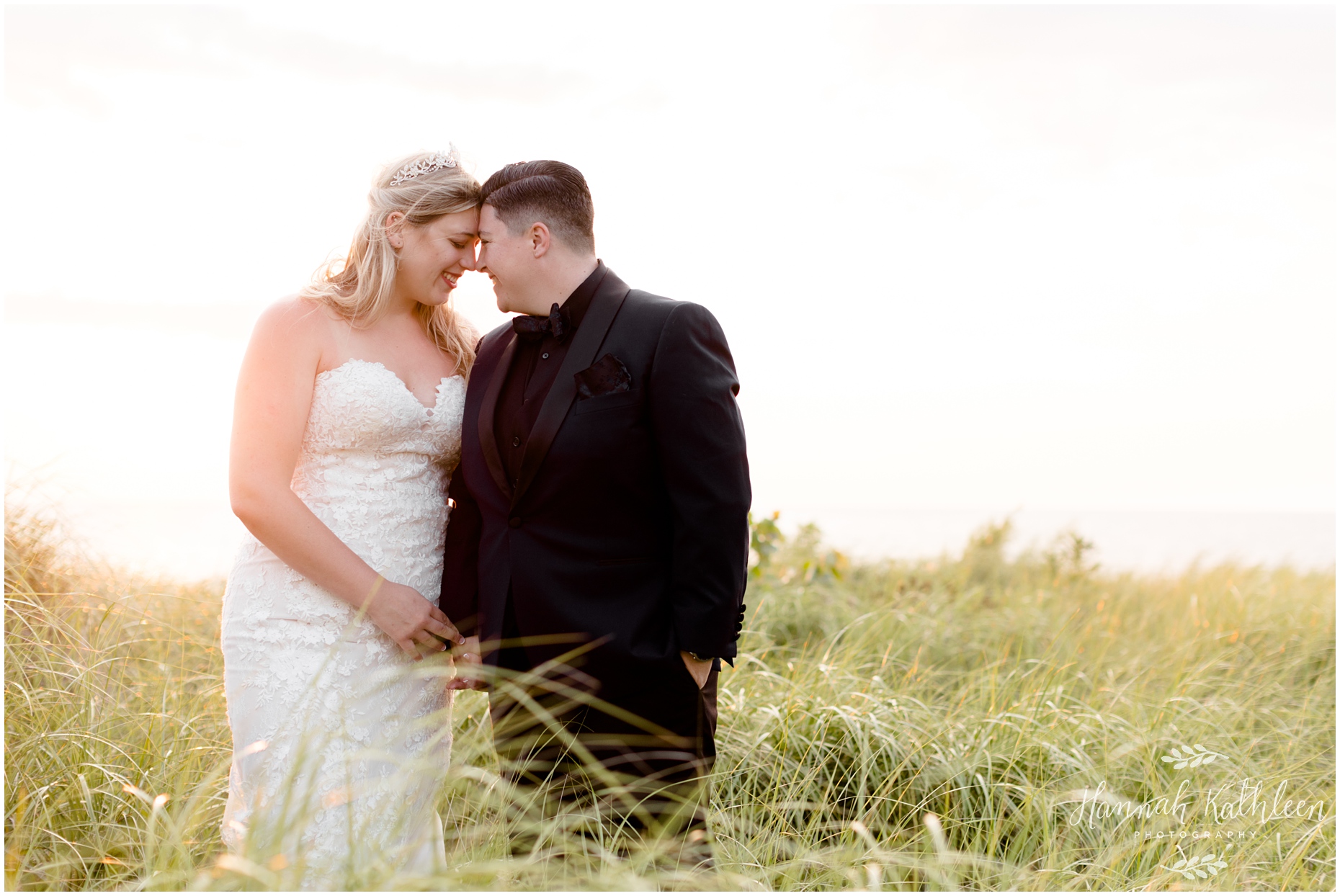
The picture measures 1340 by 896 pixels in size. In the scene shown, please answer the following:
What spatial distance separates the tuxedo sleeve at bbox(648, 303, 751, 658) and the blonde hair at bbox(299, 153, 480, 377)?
0.99 m

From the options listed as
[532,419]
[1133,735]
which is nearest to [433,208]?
[532,419]

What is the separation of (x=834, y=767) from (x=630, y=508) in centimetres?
167

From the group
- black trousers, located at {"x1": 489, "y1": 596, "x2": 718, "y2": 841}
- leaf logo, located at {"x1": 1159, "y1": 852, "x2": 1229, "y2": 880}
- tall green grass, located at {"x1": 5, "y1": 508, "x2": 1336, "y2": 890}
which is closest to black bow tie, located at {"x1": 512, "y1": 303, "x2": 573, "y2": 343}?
black trousers, located at {"x1": 489, "y1": 596, "x2": 718, "y2": 841}

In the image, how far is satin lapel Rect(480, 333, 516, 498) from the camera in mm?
2926

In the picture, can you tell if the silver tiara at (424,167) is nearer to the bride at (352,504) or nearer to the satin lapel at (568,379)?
the bride at (352,504)

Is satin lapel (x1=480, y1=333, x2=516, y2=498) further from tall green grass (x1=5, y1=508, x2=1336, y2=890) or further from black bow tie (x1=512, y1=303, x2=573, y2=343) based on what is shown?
tall green grass (x1=5, y1=508, x2=1336, y2=890)

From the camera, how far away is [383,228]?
127 inches

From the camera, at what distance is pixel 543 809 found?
2.74 m

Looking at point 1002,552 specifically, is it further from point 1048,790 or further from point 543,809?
point 543,809

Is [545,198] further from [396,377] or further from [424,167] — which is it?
[396,377]

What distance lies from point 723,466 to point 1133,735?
8.66 ft

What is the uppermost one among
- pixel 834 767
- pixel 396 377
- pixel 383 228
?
pixel 383 228

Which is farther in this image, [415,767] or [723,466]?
[723,466]

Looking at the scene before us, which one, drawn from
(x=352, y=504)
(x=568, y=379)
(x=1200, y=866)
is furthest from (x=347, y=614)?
(x=1200, y=866)
